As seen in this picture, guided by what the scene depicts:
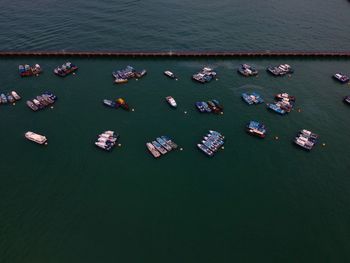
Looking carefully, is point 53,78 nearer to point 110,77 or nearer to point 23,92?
point 23,92

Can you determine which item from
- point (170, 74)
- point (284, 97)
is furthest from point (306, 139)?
point (170, 74)

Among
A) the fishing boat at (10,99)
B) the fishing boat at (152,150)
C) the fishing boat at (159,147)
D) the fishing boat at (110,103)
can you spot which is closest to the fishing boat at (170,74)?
the fishing boat at (110,103)

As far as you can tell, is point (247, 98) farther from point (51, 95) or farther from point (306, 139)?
point (51, 95)

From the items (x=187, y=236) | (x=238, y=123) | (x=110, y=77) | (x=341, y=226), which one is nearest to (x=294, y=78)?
(x=238, y=123)

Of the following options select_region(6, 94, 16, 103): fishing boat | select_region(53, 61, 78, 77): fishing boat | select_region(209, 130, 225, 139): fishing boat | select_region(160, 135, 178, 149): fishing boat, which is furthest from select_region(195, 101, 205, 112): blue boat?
select_region(6, 94, 16, 103): fishing boat

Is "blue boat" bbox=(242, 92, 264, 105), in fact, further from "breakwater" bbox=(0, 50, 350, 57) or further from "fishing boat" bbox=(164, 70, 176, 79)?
"breakwater" bbox=(0, 50, 350, 57)

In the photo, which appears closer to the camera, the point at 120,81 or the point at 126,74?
the point at 120,81

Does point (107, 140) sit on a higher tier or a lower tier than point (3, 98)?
lower
